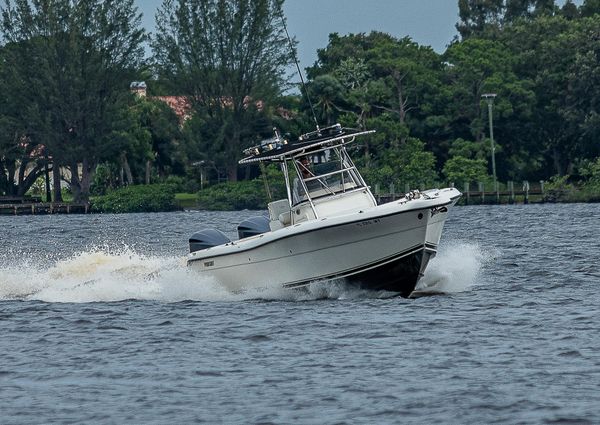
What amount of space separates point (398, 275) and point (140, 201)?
289 ft

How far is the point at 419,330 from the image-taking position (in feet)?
85.7

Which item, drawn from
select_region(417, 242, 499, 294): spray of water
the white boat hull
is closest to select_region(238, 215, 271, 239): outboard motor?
the white boat hull

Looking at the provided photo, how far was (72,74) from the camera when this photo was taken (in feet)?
392

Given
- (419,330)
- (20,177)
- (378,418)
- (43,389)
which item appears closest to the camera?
(378,418)

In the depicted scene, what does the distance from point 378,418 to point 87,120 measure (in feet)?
341

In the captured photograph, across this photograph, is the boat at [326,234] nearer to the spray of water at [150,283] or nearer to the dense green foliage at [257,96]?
the spray of water at [150,283]

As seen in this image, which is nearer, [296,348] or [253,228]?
[296,348]

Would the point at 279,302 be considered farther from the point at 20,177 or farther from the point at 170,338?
the point at 20,177

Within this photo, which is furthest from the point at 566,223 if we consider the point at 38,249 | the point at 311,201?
the point at 311,201

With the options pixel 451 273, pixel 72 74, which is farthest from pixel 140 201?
pixel 451 273

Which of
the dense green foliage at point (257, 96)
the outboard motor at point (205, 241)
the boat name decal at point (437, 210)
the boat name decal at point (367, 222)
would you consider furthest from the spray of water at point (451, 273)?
the dense green foliage at point (257, 96)

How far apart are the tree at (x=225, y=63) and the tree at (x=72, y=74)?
5.45 m

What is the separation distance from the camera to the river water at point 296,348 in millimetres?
19766

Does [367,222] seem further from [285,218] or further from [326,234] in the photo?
[285,218]
